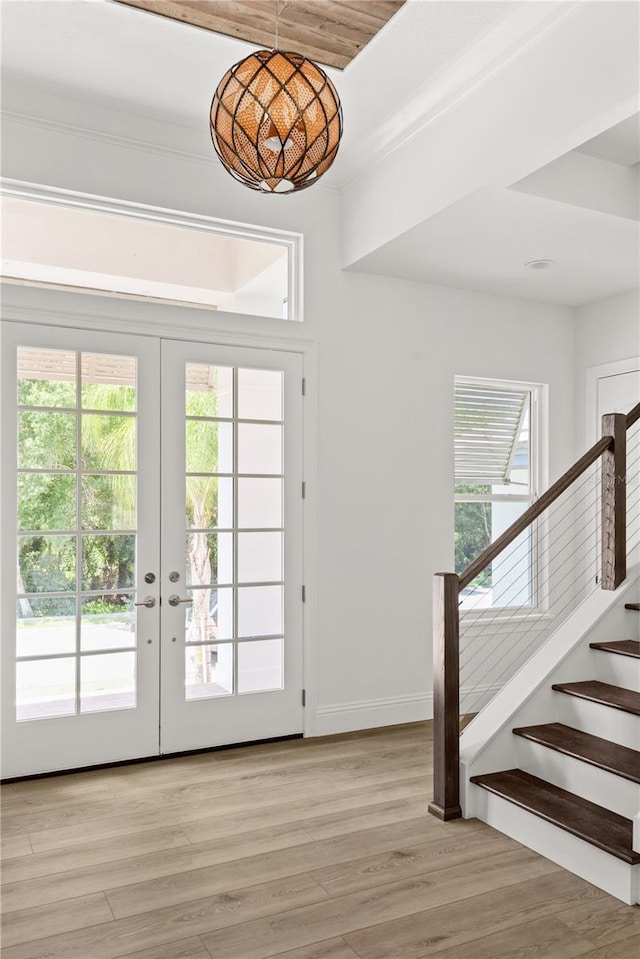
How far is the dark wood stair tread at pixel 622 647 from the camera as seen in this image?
332cm

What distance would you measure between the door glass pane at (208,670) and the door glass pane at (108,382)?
1365 mm

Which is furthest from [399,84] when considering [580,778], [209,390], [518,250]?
[580,778]

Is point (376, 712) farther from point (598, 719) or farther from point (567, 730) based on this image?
point (598, 719)

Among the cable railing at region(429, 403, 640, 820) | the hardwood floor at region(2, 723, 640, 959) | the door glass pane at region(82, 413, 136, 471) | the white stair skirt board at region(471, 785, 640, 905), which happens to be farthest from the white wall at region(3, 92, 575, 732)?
the white stair skirt board at region(471, 785, 640, 905)

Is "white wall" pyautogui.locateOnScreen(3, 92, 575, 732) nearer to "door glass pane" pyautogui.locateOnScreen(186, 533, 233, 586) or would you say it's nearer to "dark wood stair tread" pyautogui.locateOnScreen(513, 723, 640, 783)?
"door glass pane" pyautogui.locateOnScreen(186, 533, 233, 586)

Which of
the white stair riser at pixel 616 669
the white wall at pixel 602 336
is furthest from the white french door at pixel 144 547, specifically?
the white wall at pixel 602 336

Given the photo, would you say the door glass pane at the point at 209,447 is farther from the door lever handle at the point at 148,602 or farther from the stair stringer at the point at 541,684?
the stair stringer at the point at 541,684

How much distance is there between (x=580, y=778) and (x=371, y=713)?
165 cm

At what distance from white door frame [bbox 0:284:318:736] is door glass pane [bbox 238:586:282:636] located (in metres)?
0.18

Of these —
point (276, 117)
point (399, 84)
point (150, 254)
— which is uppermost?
point (399, 84)

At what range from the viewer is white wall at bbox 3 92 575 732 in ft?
14.0

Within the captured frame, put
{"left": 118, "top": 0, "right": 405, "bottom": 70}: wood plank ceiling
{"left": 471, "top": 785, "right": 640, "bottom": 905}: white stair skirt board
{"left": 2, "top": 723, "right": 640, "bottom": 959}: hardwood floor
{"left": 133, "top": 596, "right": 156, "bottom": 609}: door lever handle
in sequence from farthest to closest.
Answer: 1. {"left": 133, "top": 596, "right": 156, "bottom": 609}: door lever handle
2. {"left": 118, "top": 0, "right": 405, "bottom": 70}: wood plank ceiling
3. {"left": 471, "top": 785, "right": 640, "bottom": 905}: white stair skirt board
4. {"left": 2, "top": 723, "right": 640, "bottom": 959}: hardwood floor

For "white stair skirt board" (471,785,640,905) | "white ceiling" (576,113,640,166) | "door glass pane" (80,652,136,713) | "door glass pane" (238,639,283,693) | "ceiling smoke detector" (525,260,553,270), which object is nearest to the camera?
"white stair skirt board" (471,785,640,905)

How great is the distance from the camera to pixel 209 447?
4.01 metres
